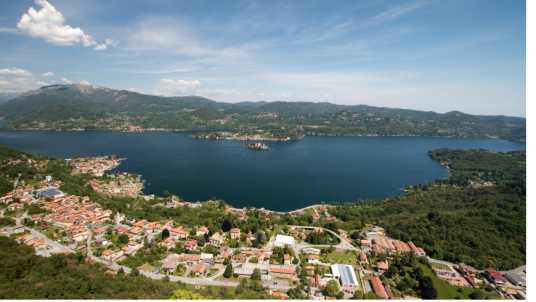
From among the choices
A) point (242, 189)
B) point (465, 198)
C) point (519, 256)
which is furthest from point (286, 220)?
point (465, 198)

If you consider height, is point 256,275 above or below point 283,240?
above

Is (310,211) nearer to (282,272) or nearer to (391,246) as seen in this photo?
(391,246)

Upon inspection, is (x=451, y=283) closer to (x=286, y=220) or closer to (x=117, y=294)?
(x=286, y=220)

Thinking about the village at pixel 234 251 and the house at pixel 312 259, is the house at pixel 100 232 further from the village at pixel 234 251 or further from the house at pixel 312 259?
the house at pixel 312 259

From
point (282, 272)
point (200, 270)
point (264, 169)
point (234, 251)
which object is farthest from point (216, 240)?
point (264, 169)

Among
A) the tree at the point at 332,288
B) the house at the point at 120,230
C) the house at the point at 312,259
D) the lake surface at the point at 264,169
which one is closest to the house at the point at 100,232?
the house at the point at 120,230

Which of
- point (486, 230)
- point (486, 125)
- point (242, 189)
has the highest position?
point (486, 125)
